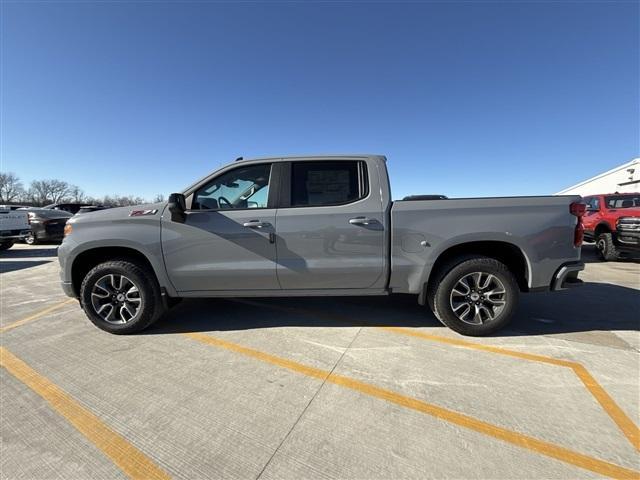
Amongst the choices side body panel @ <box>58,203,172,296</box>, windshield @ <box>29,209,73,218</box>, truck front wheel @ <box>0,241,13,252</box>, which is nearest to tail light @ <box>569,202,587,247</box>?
side body panel @ <box>58,203,172,296</box>

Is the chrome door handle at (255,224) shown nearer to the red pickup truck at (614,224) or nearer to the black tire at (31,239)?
the red pickup truck at (614,224)

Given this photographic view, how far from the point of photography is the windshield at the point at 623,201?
28.3 ft

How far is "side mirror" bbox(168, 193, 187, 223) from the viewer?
3.20 meters

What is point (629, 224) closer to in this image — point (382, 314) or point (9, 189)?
point (382, 314)

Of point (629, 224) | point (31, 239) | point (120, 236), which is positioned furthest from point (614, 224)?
point (31, 239)

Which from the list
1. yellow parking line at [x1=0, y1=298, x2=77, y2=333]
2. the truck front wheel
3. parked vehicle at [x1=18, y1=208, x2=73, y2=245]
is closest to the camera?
yellow parking line at [x1=0, y1=298, x2=77, y2=333]

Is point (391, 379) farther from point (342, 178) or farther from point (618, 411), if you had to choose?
point (342, 178)

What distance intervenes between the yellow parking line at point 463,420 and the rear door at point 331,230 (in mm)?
900

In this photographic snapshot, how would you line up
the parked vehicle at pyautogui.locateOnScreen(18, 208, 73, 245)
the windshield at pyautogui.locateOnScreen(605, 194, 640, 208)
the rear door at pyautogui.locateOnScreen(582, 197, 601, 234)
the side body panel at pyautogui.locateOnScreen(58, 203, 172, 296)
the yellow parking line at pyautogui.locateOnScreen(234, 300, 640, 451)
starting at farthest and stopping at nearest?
the parked vehicle at pyautogui.locateOnScreen(18, 208, 73, 245)
the rear door at pyautogui.locateOnScreen(582, 197, 601, 234)
the windshield at pyautogui.locateOnScreen(605, 194, 640, 208)
the side body panel at pyautogui.locateOnScreen(58, 203, 172, 296)
the yellow parking line at pyautogui.locateOnScreen(234, 300, 640, 451)

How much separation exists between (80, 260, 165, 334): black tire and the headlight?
10.7m

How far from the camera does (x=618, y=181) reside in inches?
939

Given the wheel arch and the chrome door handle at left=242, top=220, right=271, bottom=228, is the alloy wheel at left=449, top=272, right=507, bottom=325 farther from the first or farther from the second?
the wheel arch

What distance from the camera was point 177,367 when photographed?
9.14 ft

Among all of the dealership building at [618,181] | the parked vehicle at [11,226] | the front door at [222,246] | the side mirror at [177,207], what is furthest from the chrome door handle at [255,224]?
the dealership building at [618,181]
